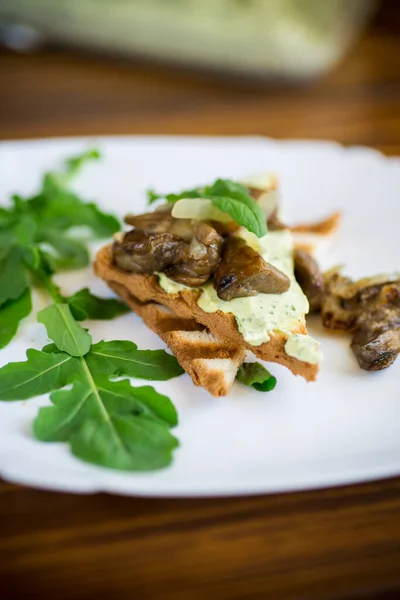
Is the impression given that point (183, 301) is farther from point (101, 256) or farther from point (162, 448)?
point (162, 448)

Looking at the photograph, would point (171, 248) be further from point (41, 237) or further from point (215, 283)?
point (41, 237)

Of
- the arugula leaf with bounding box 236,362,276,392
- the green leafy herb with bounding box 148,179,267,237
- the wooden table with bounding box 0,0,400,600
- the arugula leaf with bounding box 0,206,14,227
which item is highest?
the green leafy herb with bounding box 148,179,267,237

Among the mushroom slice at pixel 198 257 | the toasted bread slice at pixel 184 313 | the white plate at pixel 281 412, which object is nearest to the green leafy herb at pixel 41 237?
the white plate at pixel 281 412

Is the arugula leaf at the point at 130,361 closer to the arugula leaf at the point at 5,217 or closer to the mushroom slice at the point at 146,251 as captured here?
the mushroom slice at the point at 146,251

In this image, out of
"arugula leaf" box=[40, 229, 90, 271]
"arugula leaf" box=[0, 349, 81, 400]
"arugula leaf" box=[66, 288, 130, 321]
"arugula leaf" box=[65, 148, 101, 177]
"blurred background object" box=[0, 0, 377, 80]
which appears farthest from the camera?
"blurred background object" box=[0, 0, 377, 80]

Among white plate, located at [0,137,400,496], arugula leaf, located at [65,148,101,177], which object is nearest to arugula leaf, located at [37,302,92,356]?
white plate, located at [0,137,400,496]

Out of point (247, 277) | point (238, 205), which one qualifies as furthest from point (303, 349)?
A: point (238, 205)

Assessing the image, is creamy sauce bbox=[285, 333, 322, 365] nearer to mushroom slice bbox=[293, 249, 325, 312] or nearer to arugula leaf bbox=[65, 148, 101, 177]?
mushroom slice bbox=[293, 249, 325, 312]
